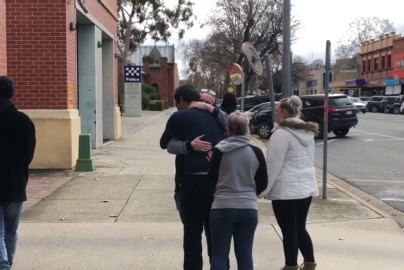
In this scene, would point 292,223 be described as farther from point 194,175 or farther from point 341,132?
point 341,132

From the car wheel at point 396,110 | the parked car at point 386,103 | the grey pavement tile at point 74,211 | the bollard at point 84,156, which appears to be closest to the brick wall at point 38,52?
the bollard at point 84,156

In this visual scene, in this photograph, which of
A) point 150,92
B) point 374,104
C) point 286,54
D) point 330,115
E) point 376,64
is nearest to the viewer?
point 286,54

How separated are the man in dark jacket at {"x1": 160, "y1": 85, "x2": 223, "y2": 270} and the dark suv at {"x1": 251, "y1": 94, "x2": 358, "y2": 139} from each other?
18.0 metres

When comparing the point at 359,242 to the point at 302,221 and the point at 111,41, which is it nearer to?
the point at 302,221

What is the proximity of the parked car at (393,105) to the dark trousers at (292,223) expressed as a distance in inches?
2023

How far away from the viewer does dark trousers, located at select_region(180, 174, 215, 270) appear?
459cm

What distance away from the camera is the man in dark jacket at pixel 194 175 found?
4.60 meters

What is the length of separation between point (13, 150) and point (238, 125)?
5.88 feet

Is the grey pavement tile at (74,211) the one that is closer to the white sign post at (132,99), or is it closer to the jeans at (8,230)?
the jeans at (8,230)

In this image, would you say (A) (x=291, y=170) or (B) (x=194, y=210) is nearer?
(B) (x=194, y=210)

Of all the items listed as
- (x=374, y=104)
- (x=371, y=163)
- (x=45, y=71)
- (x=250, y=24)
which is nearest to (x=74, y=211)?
(x=45, y=71)

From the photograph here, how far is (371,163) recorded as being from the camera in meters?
15.1

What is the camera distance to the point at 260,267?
5.57 m

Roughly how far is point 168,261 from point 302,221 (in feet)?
4.84
